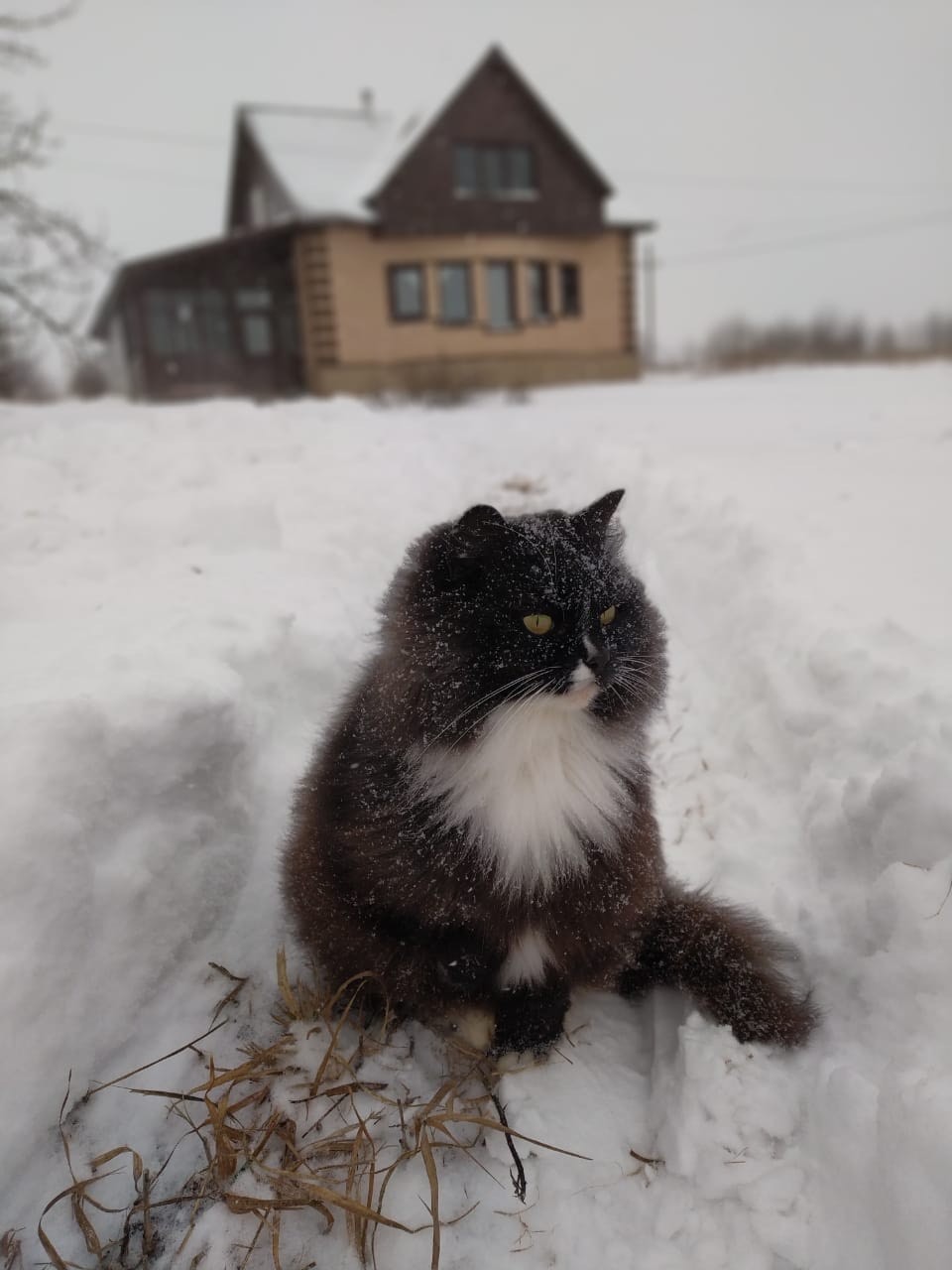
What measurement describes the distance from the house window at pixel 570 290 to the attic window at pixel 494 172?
1.76 m

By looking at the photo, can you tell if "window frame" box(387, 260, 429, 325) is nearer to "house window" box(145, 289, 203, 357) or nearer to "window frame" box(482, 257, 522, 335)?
"window frame" box(482, 257, 522, 335)

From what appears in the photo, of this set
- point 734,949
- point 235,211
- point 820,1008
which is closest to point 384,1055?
point 734,949

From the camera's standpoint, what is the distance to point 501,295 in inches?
656

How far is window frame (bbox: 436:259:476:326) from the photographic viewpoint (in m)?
16.0

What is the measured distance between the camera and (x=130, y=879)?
6.64 ft

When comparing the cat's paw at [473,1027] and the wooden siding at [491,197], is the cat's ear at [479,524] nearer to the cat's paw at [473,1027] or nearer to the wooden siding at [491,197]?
the cat's paw at [473,1027]

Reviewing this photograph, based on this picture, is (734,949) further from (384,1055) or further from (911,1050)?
(384,1055)

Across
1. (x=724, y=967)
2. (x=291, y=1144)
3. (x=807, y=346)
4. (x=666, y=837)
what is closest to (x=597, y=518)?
(x=724, y=967)

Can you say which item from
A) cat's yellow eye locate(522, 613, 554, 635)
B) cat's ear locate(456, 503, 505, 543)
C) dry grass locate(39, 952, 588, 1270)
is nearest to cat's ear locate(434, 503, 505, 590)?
cat's ear locate(456, 503, 505, 543)

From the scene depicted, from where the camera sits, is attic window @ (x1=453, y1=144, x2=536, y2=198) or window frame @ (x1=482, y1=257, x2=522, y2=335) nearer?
attic window @ (x1=453, y1=144, x2=536, y2=198)

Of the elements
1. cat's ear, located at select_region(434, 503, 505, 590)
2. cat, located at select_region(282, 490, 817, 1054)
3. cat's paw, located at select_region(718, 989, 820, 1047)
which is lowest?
cat's paw, located at select_region(718, 989, 820, 1047)

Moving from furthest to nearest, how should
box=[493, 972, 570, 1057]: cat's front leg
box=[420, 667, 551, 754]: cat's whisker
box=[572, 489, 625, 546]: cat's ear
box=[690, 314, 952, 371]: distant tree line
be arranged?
1. box=[690, 314, 952, 371]: distant tree line
2. box=[493, 972, 570, 1057]: cat's front leg
3. box=[572, 489, 625, 546]: cat's ear
4. box=[420, 667, 551, 754]: cat's whisker

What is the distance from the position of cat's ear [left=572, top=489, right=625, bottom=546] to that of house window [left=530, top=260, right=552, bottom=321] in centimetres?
1643

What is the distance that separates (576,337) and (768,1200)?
58.7ft
